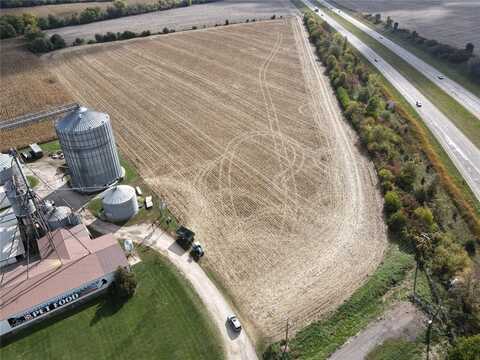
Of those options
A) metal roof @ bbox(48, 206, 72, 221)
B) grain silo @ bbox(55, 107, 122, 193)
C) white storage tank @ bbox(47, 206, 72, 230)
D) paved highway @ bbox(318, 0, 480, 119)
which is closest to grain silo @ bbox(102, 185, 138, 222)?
metal roof @ bbox(48, 206, 72, 221)

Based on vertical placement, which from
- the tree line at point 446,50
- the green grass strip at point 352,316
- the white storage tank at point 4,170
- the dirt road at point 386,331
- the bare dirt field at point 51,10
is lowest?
the dirt road at point 386,331

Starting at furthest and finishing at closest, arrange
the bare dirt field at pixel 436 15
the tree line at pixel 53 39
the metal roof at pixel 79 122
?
the bare dirt field at pixel 436 15
the tree line at pixel 53 39
the metal roof at pixel 79 122

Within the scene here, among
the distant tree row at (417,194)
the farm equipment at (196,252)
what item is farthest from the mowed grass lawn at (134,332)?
the distant tree row at (417,194)

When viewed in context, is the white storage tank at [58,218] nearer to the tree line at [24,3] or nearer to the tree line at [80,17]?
the tree line at [80,17]

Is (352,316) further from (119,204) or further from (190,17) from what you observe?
(190,17)

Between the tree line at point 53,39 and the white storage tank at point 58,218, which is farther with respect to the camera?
the tree line at point 53,39

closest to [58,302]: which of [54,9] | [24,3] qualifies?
[54,9]

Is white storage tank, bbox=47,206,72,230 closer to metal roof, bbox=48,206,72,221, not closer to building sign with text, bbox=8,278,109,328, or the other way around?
metal roof, bbox=48,206,72,221
